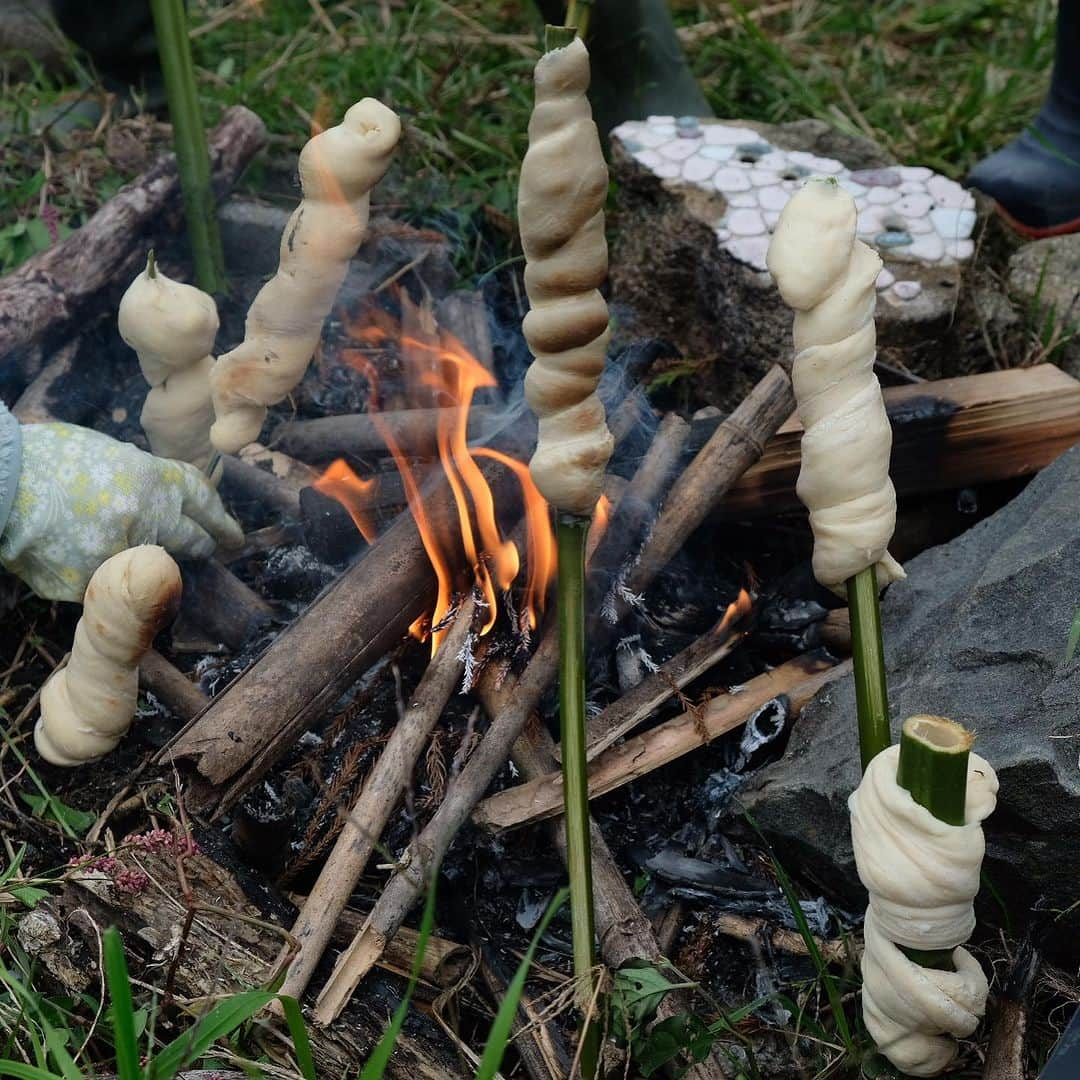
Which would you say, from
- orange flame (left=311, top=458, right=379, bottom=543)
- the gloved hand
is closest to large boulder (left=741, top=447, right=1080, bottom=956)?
orange flame (left=311, top=458, right=379, bottom=543)

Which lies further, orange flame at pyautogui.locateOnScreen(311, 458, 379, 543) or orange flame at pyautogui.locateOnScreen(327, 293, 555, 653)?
orange flame at pyautogui.locateOnScreen(311, 458, 379, 543)

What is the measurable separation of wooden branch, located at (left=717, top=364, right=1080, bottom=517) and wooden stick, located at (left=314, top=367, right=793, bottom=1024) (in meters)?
0.13

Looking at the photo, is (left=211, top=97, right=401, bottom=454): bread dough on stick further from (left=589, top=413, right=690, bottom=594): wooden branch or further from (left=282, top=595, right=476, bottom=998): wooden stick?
(left=589, top=413, right=690, bottom=594): wooden branch

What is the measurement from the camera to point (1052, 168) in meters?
3.48

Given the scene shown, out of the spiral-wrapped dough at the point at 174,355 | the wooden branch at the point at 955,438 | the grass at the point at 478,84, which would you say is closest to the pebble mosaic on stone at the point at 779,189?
the wooden branch at the point at 955,438

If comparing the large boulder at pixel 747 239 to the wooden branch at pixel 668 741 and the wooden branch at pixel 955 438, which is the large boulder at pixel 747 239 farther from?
the wooden branch at pixel 668 741

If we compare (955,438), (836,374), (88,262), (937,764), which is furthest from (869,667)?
(88,262)

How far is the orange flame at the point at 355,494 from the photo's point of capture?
2463 mm

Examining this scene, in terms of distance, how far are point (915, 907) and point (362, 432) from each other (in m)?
1.73

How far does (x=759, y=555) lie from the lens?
8.73ft

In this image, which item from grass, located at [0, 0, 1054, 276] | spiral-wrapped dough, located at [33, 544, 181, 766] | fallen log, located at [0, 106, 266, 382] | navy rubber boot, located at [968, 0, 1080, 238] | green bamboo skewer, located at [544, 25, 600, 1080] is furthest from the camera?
grass, located at [0, 0, 1054, 276]

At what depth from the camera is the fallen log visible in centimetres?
276

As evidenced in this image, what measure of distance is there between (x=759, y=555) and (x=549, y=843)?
0.85 meters

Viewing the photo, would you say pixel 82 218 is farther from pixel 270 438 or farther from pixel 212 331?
pixel 212 331
